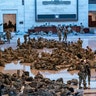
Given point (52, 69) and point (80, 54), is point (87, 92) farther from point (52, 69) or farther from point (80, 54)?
point (80, 54)

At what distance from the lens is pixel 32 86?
16094mm

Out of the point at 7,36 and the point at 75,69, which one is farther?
the point at 7,36

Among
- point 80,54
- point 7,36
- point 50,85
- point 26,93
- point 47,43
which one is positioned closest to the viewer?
point 26,93

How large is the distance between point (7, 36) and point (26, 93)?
2514 centimetres

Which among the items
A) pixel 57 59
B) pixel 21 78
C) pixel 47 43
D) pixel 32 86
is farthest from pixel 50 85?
pixel 47 43

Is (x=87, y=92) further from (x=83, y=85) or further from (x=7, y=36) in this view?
(x=7, y=36)

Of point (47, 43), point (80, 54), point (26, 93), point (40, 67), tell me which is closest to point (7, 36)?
point (47, 43)

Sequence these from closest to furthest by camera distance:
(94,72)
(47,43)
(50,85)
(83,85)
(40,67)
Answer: (50,85) < (83,85) < (94,72) < (40,67) < (47,43)

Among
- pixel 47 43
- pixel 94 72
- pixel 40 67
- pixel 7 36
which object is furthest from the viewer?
pixel 7 36

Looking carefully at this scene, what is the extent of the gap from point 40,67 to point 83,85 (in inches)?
242

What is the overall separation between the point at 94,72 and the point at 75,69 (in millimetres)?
1185

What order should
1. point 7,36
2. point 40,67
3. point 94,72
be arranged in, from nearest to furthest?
point 94,72, point 40,67, point 7,36

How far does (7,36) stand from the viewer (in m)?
39.6

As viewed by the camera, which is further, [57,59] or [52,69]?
[57,59]
